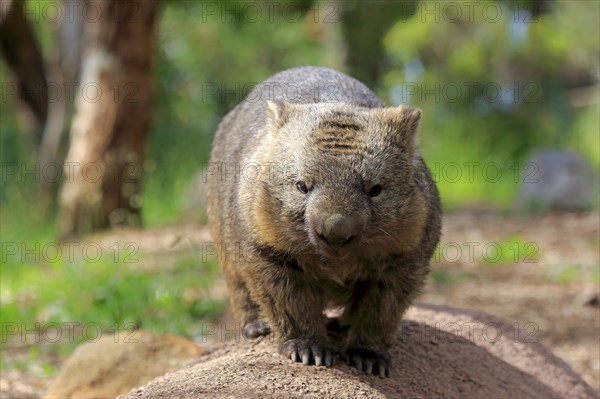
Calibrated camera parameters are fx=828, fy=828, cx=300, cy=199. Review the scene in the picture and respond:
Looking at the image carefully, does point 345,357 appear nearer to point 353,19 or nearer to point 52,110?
point 52,110

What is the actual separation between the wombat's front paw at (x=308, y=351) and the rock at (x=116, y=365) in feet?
2.97

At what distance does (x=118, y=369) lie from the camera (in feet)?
15.1

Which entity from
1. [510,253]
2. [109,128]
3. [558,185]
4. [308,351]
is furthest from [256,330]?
[558,185]

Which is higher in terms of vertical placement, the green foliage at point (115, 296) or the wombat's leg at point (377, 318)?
the wombat's leg at point (377, 318)

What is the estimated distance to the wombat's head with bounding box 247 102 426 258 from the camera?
11.3 ft

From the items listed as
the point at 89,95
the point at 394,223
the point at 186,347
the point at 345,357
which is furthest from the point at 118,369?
the point at 89,95

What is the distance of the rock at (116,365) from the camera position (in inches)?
179

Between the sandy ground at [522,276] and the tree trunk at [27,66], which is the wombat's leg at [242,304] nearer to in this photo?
the sandy ground at [522,276]

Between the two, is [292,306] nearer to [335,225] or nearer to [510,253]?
[335,225]

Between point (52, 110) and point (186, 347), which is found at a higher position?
point (52, 110)

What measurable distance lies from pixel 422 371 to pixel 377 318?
40 centimetres

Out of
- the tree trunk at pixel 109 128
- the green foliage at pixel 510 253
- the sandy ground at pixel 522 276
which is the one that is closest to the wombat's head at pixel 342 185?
the sandy ground at pixel 522 276

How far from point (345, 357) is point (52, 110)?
433 inches

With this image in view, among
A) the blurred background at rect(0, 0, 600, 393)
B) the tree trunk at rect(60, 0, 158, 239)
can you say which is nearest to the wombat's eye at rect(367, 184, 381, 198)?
the blurred background at rect(0, 0, 600, 393)
